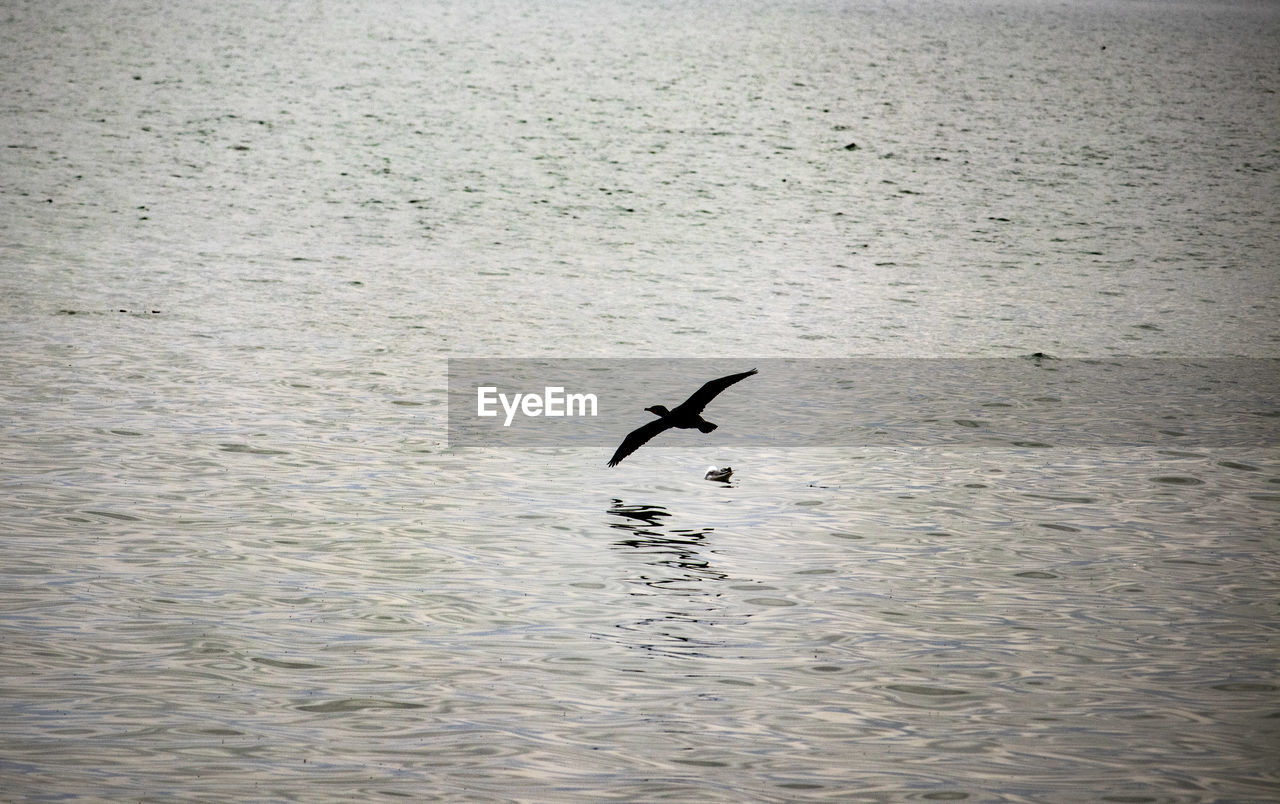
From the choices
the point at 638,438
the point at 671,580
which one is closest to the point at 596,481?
the point at 638,438

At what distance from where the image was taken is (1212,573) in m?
13.0

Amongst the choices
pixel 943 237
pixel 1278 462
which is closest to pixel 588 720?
pixel 1278 462

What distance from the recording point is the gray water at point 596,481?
30.7 ft

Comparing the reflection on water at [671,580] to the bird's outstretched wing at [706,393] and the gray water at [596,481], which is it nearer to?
the gray water at [596,481]

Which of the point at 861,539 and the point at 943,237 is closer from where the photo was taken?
the point at 861,539

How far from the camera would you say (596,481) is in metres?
15.6

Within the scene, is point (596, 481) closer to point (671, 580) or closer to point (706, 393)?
point (706, 393)

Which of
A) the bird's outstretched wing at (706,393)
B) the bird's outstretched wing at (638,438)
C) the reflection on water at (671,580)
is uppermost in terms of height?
the bird's outstretched wing at (706,393)

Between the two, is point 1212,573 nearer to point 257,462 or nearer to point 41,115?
point 257,462

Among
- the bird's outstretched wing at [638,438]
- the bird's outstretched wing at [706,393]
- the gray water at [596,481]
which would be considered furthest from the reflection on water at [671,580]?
the bird's outstretched wing at [706,393]

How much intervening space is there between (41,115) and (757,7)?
27962 mm

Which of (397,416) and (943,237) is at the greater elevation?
(943,237)

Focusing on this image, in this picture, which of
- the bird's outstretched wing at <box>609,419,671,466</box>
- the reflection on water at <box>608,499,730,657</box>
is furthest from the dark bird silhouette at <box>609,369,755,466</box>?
the reflection on water at <box>608,499,730,657</box>

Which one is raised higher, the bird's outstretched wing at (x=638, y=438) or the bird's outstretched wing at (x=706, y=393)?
the bird's outstretched wing at (x=706, y=393)
